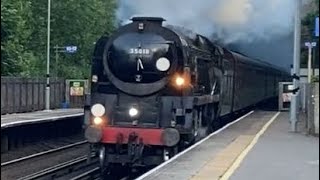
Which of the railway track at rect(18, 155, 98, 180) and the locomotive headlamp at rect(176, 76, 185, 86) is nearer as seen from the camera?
the locomotive headlamp at rect(176, 76, 185, 86)

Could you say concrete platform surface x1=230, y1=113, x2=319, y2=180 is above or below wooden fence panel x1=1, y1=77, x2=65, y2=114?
below

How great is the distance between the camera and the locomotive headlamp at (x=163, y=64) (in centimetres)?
1346

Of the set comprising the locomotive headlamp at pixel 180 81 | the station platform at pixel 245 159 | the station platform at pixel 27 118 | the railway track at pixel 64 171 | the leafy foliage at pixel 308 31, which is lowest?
the railway track at pixel 64 171

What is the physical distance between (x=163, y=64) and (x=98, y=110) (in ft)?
5.03

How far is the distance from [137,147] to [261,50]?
2317 cm

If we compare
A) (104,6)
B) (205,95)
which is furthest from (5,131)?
(104,6)

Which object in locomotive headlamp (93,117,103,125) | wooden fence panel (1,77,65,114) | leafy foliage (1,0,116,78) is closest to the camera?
locomotive headlamp (93,117,103,125)

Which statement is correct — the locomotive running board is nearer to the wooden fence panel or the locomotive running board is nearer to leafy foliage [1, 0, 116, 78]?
the wooden fence panel

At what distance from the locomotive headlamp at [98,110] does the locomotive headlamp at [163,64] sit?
133 cm

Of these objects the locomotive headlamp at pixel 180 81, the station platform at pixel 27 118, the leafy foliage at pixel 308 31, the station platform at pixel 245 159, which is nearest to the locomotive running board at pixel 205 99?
the locomotive headlamp at pixel 180 81

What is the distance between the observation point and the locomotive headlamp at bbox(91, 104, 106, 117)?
13430 millimetres

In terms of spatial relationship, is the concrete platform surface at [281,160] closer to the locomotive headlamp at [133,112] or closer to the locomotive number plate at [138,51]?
the locomotive headlamp at [133,112]

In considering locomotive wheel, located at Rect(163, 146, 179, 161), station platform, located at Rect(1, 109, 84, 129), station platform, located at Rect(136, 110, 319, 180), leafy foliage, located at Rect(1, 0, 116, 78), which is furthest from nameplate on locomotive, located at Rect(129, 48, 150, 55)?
leafy foliage, located at Rect(1, 0, 116, 78)

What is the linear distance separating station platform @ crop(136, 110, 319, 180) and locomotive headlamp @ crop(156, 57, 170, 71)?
166 centimetres
